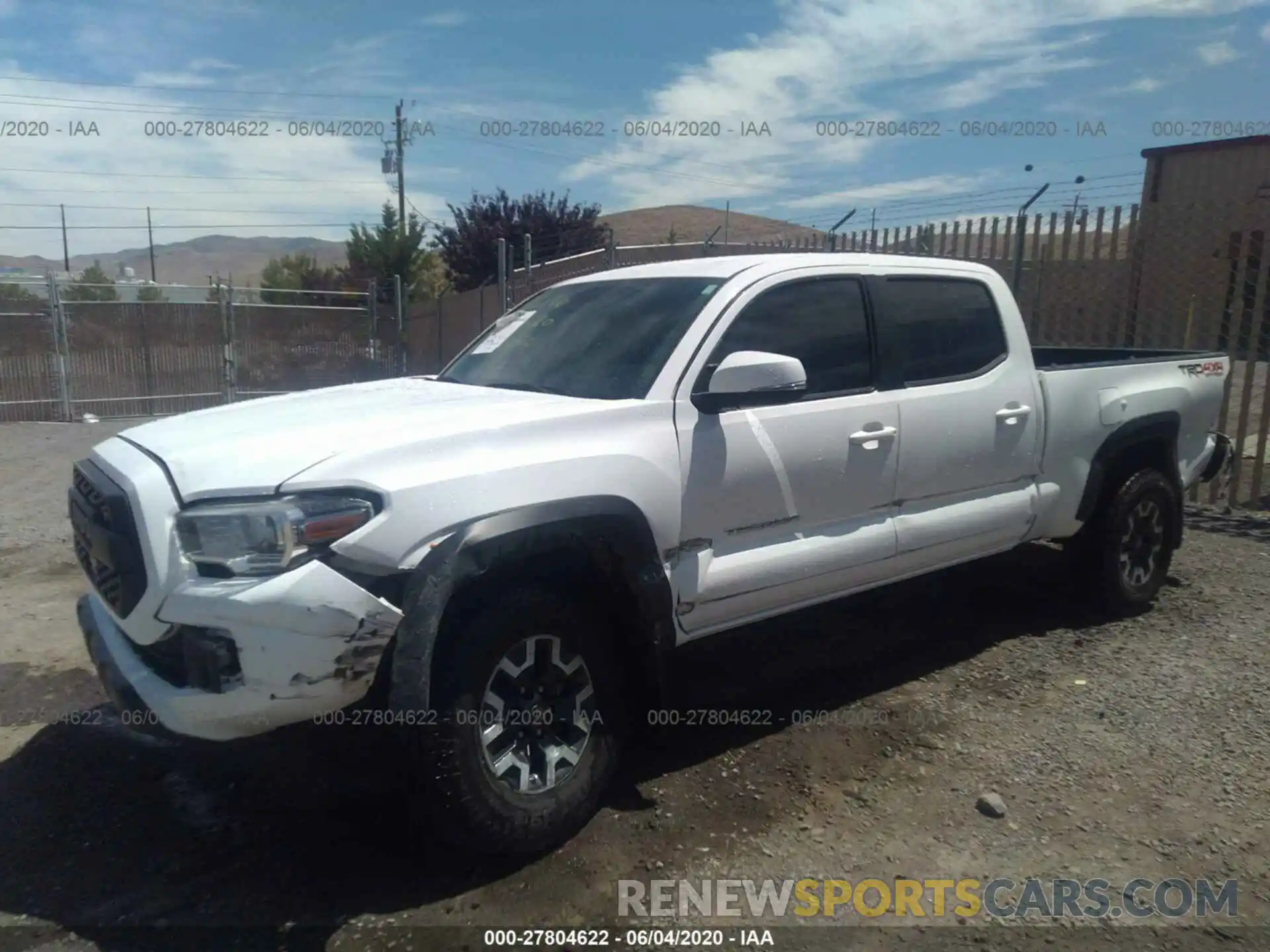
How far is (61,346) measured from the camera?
13.9 metres

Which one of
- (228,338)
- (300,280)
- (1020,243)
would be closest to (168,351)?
(228,338)

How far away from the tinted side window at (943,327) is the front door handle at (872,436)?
357 mm

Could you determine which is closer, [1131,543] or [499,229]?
[1131,543]

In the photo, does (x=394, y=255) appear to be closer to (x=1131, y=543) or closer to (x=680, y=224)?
(x=680, y=224)

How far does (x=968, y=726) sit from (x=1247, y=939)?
4.73 feet

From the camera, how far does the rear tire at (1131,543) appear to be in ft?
17.7

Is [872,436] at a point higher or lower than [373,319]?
lower

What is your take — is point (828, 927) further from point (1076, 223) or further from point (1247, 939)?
point (1076, 223)

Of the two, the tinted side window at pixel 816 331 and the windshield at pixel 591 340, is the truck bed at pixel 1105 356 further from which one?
the windshield at pixel 591 340

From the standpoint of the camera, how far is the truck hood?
297cm

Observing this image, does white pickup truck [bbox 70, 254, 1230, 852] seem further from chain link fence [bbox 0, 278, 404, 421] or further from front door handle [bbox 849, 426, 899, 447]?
chain link fence [bbox 0, 278, 404, 421]

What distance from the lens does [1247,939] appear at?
2.91 m

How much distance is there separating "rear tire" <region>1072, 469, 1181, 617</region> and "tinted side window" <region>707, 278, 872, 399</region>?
1.98 m

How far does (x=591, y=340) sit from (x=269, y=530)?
1.75 meters
